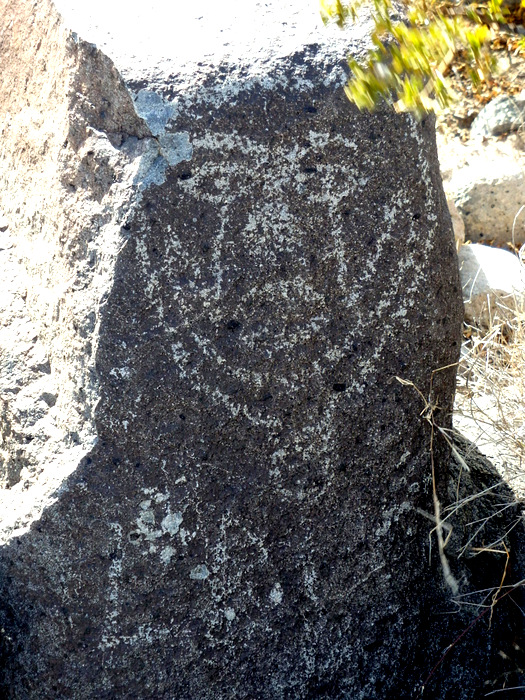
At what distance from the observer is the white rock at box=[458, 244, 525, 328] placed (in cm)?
300

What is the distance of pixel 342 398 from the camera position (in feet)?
4.78

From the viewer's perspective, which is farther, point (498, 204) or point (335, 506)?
point (498, 204)

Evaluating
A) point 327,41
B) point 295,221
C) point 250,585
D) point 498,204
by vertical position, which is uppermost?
point 327,41

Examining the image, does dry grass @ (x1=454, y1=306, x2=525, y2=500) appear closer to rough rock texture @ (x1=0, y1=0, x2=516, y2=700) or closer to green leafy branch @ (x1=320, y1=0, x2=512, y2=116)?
rough rock texture @ (x1=0, y1=0, x2=516, y2=700)

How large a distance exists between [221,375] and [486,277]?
6.43 ft

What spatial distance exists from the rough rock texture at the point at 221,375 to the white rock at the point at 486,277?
4.94ft

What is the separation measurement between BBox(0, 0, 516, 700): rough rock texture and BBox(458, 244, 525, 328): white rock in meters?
1.51

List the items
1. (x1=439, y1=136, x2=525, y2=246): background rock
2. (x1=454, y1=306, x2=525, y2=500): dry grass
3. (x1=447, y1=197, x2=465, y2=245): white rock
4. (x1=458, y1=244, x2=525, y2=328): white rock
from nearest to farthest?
(x1=454, y1=306, x2=525, y2=500): dry grass
(x1=458, y1=244, x2=525, y2=328): white rock
(x1=447, y1=197, x2=465, y2=245): white rock
(x1=439, y1=136, x2=525, y2=246): background rock

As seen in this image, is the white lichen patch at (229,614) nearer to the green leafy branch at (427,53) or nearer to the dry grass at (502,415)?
the dry grass at (502,415)

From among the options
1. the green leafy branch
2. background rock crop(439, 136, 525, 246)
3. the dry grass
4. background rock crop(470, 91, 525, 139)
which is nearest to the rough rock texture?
the green leafy branch

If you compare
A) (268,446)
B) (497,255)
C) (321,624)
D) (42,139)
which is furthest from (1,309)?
(497,255)

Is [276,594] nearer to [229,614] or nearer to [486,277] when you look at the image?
[229,614]

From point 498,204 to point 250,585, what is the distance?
8.46 ft

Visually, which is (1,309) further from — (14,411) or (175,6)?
(175,6)
